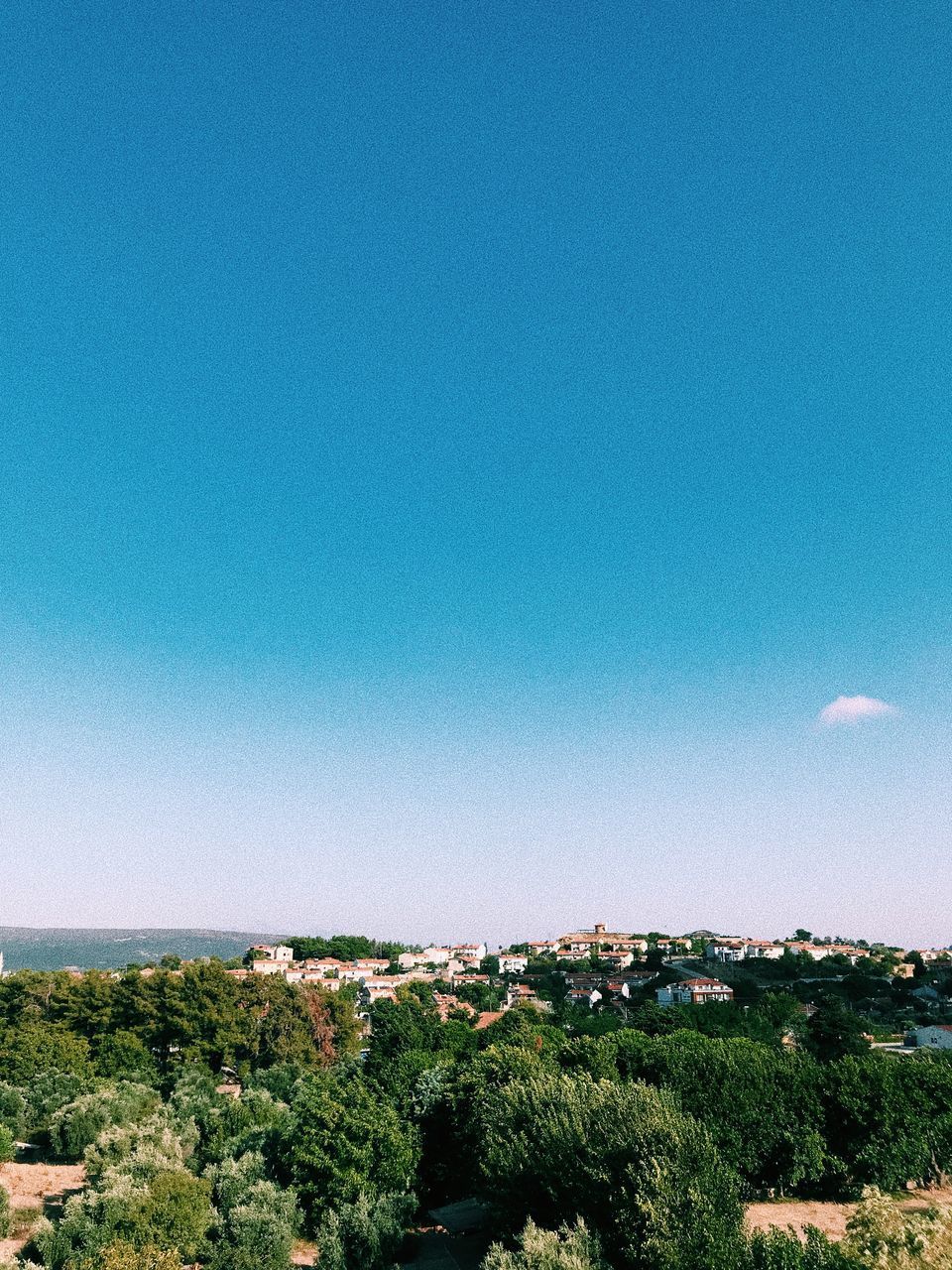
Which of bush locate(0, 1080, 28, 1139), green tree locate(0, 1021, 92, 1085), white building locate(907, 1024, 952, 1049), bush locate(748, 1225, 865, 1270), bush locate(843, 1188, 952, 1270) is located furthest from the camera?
white building locate(907, 1024, 952, 1049)

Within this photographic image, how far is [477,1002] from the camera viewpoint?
124m

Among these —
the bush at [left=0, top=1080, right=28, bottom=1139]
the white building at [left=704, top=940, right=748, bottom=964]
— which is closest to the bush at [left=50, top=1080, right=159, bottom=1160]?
the bush at [left=0, top=1080, right=28, bottom=1139]

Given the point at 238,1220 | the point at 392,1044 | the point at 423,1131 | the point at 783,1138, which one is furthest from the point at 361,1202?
the point at 392,1044

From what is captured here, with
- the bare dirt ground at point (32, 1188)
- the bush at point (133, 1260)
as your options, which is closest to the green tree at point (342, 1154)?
the bush at point (133, 1260)

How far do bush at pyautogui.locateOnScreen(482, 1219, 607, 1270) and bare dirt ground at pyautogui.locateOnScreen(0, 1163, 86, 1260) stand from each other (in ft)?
73.5

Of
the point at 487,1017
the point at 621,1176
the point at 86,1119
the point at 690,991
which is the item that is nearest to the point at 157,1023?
the point at 86,1119

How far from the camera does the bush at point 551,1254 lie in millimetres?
15250

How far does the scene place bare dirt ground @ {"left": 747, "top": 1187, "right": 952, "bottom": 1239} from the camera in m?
27.6

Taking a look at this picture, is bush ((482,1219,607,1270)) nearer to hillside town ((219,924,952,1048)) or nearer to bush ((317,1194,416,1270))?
bush ((317,1194,416,1270))

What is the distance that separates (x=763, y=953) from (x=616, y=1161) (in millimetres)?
189909

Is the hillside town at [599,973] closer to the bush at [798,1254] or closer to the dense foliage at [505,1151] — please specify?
the dense foliage at [505,1151]

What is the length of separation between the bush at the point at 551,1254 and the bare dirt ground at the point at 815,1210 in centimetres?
1413

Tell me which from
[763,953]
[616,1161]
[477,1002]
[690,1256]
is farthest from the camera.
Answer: [763,953]

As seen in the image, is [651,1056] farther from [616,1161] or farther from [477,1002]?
[477,1002]
